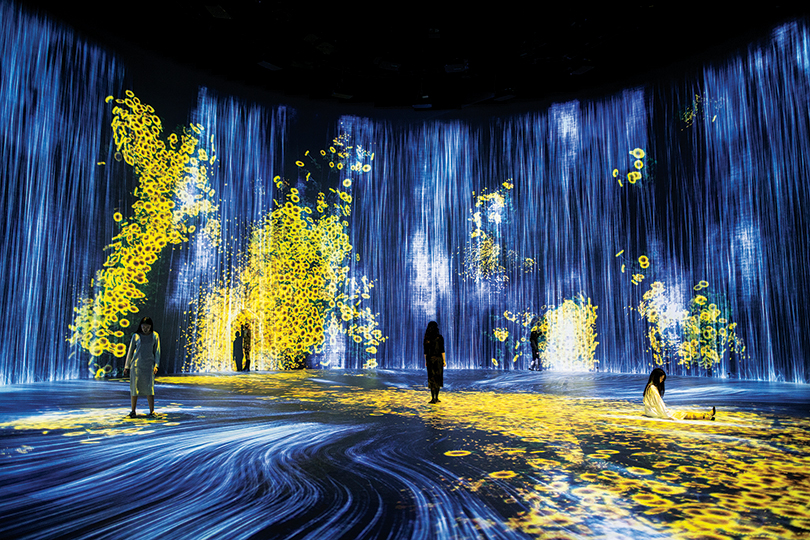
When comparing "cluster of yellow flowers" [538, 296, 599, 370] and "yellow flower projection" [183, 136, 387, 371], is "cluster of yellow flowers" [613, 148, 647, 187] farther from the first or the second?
"yellow flower projection" [183, 136, 387, 371]

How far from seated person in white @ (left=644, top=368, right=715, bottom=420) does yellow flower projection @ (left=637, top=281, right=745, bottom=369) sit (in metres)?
5.65

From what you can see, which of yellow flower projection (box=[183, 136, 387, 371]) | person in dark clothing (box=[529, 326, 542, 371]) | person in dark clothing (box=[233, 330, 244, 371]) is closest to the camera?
yellow flower projection (box=[183, 136, 387, 371])

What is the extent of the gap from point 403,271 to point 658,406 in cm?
897

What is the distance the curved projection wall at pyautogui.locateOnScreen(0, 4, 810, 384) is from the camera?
8.30 meters

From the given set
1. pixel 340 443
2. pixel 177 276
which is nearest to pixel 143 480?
pixel 340 443

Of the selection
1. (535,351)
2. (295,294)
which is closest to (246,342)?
(295,294)

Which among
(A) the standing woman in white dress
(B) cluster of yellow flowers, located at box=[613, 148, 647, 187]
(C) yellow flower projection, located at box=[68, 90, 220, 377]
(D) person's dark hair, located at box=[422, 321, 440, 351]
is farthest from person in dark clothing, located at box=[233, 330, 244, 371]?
(B) cluster of yellow flowers, located at box=[613, 148, 647, 187]

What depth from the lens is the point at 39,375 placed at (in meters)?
7.80

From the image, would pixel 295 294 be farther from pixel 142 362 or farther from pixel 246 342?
pixel 142 362

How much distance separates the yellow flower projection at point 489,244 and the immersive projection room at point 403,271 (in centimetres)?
9

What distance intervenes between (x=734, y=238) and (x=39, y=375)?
486 inches

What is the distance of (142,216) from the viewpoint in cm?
988

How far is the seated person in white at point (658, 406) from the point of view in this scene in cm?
487

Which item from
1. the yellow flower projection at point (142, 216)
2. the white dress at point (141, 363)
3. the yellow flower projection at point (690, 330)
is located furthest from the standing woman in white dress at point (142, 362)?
the yellow flower projection at point (690, 330)
